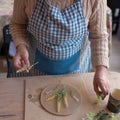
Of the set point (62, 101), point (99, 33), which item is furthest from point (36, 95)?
point (99, 33)

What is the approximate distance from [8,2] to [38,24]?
2.54 feet

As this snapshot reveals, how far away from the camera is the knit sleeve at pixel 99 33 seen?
90cm

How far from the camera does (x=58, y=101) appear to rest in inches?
32.3

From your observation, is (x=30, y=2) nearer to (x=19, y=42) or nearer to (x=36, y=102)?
(x=19, y=42)

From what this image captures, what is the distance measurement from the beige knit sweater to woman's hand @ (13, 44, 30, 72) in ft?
0.10

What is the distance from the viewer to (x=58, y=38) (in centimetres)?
94

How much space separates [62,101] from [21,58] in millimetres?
223

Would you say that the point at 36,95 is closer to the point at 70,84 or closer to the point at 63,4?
the point at 70,84

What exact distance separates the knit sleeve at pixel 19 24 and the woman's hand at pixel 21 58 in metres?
0.03

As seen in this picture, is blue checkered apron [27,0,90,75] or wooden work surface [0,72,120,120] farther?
blue checkered apron [27,0,90,75]

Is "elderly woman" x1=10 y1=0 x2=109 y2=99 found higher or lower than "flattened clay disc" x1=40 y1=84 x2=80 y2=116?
higher

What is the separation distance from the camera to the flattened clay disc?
2.62 feet

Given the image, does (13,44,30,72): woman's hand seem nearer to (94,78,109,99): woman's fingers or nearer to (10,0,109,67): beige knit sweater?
(10,0,109,67): beige knit sweater

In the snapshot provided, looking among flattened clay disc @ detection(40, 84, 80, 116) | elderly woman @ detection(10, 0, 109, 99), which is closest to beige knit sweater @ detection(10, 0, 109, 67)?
elderly woman @ detection(10, 0, 109, 99)
